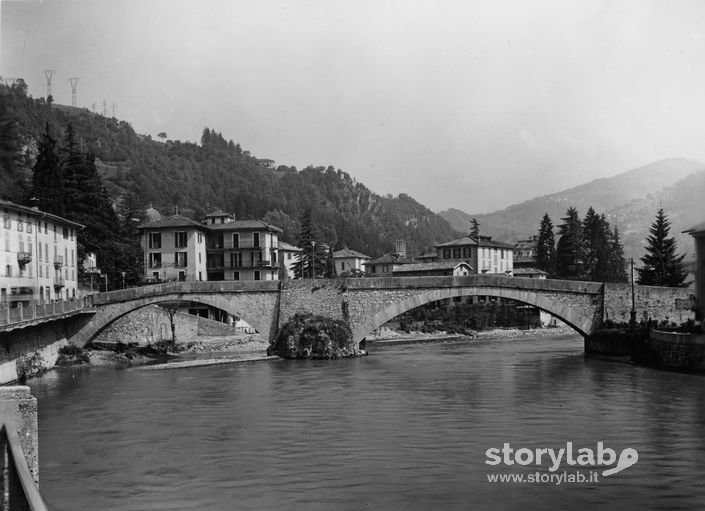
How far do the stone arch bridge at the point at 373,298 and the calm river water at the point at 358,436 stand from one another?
331 inches

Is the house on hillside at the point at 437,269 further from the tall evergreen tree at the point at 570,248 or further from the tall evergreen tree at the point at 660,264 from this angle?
the tall evergreen tree at the point at 660,264

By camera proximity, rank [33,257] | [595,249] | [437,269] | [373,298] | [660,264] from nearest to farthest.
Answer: [33,257] → [373,298] → [660,264] → [595,249] → [437,269]

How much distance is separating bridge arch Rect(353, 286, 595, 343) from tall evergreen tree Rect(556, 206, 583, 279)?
3362 cm

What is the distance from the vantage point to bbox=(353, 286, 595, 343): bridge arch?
149ft

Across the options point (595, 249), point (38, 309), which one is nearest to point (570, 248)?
point (595, 249)

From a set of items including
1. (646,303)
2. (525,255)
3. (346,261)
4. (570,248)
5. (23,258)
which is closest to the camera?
(23,258)

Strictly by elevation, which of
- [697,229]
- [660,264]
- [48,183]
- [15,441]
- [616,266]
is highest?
[48,183]

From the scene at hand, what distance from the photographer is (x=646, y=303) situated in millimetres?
46938

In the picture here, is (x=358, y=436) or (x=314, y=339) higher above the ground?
(x=314, y=339)

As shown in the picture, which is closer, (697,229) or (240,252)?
(697,229)

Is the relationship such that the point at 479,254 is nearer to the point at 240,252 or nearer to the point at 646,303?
the point at 240,252

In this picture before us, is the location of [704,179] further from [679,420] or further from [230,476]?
[679,420]

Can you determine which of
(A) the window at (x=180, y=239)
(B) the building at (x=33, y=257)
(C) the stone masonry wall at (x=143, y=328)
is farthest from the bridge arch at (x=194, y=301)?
(A) the window at (x=180, y=239)

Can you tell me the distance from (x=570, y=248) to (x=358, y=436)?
63430 mm
